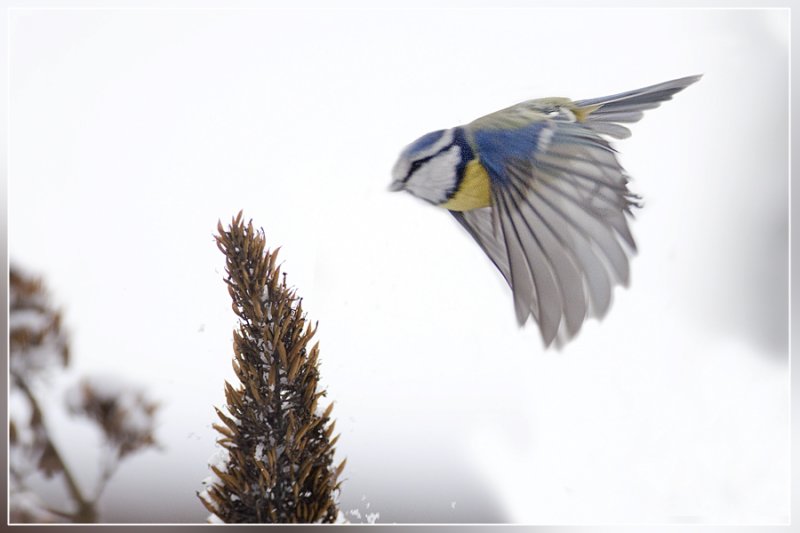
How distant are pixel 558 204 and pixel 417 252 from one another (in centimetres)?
23

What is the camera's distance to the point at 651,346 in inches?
49.6

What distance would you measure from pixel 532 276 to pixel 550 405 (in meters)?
0.21

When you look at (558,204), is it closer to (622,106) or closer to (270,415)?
(622,106)

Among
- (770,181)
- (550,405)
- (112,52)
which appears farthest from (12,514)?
(770,181)

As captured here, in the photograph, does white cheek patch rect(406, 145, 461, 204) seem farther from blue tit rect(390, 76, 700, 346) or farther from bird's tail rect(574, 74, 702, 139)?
bird's tail rect(574, 74, 702, 139)

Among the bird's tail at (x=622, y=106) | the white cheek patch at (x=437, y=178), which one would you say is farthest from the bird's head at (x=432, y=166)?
the bird's tail at (x=622, y=106)

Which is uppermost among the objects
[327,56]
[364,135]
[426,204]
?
[327,56]

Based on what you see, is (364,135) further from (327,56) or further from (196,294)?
(196,294)

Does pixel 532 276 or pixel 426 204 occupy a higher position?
pixel 426 204

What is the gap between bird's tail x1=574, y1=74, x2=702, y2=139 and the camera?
4.10 ft

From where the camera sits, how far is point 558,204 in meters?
1.23

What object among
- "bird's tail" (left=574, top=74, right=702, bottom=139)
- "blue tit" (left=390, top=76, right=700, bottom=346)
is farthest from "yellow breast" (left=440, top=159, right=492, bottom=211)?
"bird's tail" (left=574, top=74, right=702, bottom=139)

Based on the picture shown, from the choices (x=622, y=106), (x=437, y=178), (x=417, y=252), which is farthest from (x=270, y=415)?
(x=622, y=106)

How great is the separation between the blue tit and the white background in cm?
3
